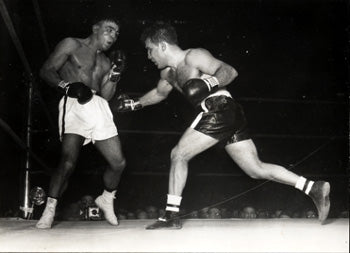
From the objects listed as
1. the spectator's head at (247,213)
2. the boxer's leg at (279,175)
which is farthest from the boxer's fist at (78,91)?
the spectator's head at (247,213)

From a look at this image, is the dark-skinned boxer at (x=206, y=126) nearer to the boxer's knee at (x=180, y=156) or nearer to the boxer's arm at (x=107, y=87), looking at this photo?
the boxer's knee at (x=180, y=156)

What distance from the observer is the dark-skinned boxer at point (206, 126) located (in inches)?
100

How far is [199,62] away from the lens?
270 centimetres

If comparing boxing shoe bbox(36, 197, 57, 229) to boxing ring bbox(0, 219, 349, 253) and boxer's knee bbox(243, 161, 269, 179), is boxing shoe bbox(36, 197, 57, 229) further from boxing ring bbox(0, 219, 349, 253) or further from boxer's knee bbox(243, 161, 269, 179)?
boxer's knee bbox(243, 161, 269, 179)

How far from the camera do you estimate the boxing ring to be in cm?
185

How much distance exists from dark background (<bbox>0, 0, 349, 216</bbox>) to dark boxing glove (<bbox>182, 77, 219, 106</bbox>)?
6.11 feet

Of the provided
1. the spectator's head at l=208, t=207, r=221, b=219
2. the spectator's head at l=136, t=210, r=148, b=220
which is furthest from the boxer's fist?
the spectator's head at l=208, t=207, r=221, b=219

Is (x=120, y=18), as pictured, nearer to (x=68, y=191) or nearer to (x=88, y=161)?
(x=88, y=161)

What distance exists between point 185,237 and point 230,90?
10.9 feet

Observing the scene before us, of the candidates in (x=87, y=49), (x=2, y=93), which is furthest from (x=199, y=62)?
(x=2, y=93)


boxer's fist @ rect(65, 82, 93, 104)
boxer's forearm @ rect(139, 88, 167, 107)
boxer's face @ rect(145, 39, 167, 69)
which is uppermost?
boxer's face @ rect(145, 39, 167, 69)

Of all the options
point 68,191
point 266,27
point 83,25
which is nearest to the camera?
point 83,25

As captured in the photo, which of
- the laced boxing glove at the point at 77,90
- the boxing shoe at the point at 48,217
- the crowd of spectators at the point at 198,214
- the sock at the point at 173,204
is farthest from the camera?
the crowd of spectators at the point at 198,214

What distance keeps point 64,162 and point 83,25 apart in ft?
7.36
